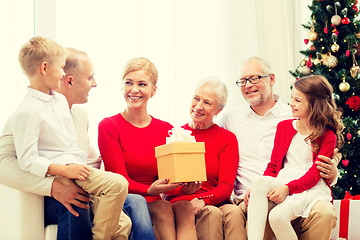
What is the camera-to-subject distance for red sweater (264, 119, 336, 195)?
279 centimetres

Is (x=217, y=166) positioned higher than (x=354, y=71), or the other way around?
(x=354, y=71)

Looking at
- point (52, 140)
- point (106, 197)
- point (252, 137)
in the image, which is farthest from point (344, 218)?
point (52, 140)

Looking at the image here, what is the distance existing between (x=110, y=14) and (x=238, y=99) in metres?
1.48

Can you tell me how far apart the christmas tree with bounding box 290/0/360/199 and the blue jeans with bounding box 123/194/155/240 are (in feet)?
6.45

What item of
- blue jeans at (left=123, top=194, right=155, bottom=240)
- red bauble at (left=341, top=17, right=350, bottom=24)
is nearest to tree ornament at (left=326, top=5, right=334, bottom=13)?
red bauble at (left=341, top=17, right=350, bottom=24)

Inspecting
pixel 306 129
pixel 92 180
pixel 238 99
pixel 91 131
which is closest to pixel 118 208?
pixel 92 180

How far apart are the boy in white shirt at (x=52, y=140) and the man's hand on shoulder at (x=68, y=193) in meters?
0.04

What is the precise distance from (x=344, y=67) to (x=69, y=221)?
273cm

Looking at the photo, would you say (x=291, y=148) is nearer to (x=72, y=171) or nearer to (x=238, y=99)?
(x=72, y=171)

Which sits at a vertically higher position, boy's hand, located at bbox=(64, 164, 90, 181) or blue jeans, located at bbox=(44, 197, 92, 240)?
boy's hand, located at bbox=(64, 164, 90, 181)

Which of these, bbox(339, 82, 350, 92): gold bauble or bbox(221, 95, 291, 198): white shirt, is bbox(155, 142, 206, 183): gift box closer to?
bbox(221, 95, 291, 198): white shirt

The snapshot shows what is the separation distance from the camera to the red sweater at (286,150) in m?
2.79

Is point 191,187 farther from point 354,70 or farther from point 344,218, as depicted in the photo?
point 354,70

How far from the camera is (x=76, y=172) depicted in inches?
94.4
